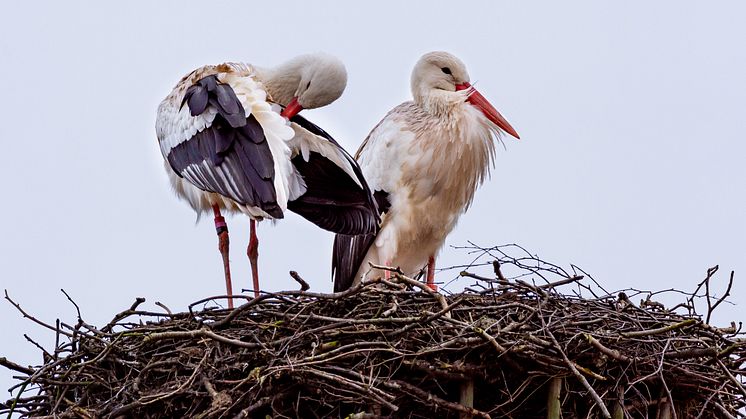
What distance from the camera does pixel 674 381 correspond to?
5004mm

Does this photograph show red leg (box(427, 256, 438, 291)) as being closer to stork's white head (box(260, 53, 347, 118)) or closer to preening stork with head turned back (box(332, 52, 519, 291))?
preening stork with head turned back (box(332, 52, 519, 291))

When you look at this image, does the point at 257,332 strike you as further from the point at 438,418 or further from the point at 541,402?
the point at 541,402

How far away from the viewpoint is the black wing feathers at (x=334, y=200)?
236 inches

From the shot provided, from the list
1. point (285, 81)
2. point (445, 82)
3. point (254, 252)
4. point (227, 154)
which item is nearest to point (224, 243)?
point (254, 252)

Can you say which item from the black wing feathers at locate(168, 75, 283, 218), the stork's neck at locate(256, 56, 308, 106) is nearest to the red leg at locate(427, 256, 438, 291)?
the stork's neck at locate(256, 56, 308, 106)

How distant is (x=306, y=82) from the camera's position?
6582mm

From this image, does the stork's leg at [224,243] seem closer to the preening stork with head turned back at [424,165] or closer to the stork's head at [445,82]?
the preening stork with head turned back at [424,165]

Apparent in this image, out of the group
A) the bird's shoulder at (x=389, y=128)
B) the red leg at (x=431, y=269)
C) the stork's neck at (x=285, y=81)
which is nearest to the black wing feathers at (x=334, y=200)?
the stork's neck at (x=285, y=81)

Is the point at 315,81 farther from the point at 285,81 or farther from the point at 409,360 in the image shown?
the point at 409,360

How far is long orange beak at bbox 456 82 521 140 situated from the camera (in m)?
6.98

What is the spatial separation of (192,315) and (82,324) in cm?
46

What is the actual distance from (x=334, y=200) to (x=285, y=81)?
949mm

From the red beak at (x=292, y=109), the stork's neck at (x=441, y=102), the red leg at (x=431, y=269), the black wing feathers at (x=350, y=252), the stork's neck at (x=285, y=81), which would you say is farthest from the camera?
the red leg at (x=431, y=269)

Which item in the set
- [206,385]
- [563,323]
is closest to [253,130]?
[206,385]
